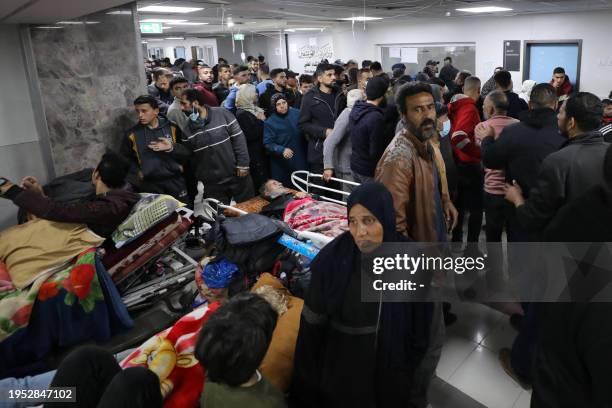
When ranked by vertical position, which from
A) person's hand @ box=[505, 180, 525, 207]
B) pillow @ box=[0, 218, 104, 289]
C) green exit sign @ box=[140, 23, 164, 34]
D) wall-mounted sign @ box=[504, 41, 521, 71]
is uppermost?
green exit sign @ box=[140, 23, 164, 34]

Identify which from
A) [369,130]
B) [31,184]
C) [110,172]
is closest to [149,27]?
[31,184]

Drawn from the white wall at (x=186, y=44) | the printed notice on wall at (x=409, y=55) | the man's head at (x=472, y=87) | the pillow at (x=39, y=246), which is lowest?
the pillow at (x=39, y=246)

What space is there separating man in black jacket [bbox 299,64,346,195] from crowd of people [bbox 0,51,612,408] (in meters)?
0.02

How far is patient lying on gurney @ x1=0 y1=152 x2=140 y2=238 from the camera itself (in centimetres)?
287

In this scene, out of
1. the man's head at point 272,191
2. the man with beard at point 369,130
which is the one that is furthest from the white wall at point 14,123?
the man with beard at point 369,130

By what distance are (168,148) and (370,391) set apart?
9.58ft

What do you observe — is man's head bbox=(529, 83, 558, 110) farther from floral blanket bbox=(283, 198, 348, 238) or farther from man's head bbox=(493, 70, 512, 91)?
man's head bbox=(493, 70, 512, 91)

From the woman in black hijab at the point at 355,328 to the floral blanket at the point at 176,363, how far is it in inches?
19.4

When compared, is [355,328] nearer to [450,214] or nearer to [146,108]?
[450,214]

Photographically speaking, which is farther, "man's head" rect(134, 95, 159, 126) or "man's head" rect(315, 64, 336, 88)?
"man's head" rect(315, 64, 336, 88)

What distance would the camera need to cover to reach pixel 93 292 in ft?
9.32
